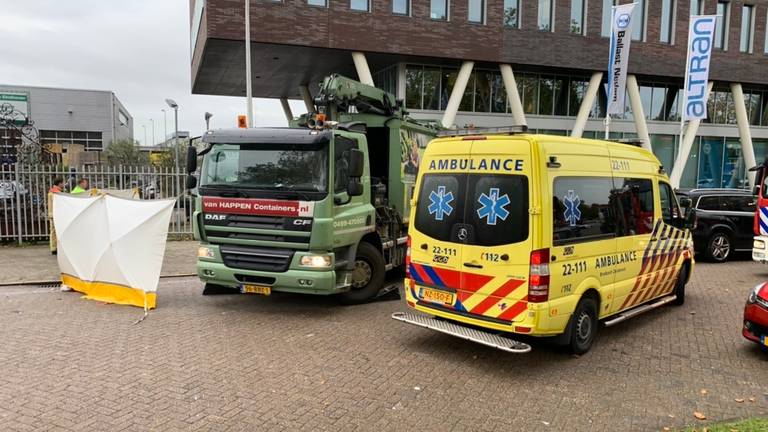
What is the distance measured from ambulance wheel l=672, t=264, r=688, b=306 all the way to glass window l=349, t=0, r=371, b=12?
16713 mm

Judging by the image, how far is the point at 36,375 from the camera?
16.3 feet

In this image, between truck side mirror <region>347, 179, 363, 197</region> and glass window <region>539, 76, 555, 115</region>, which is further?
glass window <region>539, 76, 555, 115</region>

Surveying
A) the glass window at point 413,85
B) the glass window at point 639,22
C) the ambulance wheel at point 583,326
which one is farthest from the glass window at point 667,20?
the ambulance wheel at point 583,326

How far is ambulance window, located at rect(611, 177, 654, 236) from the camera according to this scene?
20.4 ft

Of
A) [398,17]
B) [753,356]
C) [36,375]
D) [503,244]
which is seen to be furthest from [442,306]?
[398,17]

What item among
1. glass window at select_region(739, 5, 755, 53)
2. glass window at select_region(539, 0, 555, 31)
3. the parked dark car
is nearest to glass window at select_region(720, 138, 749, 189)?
glass window at select_region(739, 5, 755, 53)

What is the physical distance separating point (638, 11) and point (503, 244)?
25.4 metres

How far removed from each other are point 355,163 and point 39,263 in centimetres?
775

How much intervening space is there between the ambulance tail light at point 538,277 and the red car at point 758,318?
99.6 inches

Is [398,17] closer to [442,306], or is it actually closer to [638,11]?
[638,11]

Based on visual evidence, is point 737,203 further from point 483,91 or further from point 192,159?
point 483,91

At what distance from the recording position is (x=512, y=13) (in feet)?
76.4

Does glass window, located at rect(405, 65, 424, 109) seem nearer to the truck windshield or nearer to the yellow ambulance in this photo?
the truck windshield

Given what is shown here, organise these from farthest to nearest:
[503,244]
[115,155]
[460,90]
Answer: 1. [115,155]
2. [460,90]
3. [503,244]
